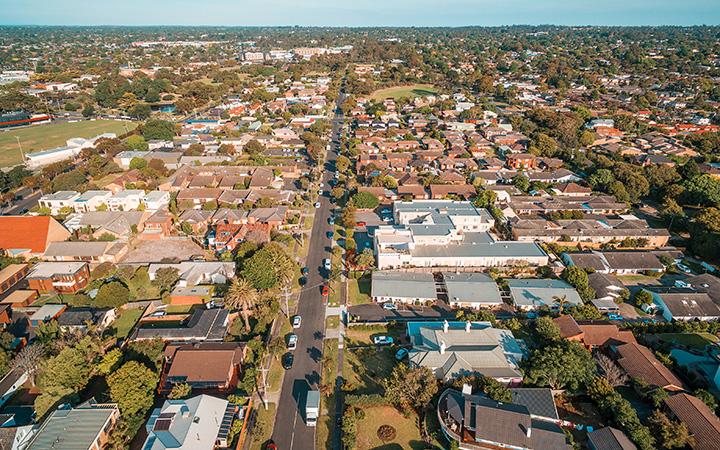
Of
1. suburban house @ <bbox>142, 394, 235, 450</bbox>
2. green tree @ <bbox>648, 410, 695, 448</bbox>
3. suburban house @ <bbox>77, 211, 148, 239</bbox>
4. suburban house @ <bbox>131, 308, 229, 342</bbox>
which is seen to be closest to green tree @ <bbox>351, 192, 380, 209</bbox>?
suburban house @ <bbox>131, 308, 229, 342</bbox>

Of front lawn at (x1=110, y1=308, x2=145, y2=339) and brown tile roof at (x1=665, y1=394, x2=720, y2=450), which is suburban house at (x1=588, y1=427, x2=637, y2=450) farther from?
front lawn at (x1=110, y1=308, x2=145, y2=339)

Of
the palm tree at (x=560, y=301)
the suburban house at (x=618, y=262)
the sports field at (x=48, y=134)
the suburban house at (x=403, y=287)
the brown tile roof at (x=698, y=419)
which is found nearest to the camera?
the brown tile roof at (x=698, y=419)

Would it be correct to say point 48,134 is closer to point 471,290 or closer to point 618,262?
point 471,290

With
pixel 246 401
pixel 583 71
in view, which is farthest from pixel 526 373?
pixel 583 71

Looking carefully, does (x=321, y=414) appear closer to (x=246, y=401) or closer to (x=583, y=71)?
(x=246, y=401)

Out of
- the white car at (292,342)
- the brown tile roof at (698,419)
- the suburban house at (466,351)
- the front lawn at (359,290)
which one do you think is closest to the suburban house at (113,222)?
the white car at (292,342)

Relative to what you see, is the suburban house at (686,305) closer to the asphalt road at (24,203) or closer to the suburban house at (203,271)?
the suburban house at (203,271)

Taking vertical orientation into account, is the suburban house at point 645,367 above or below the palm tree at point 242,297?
below
